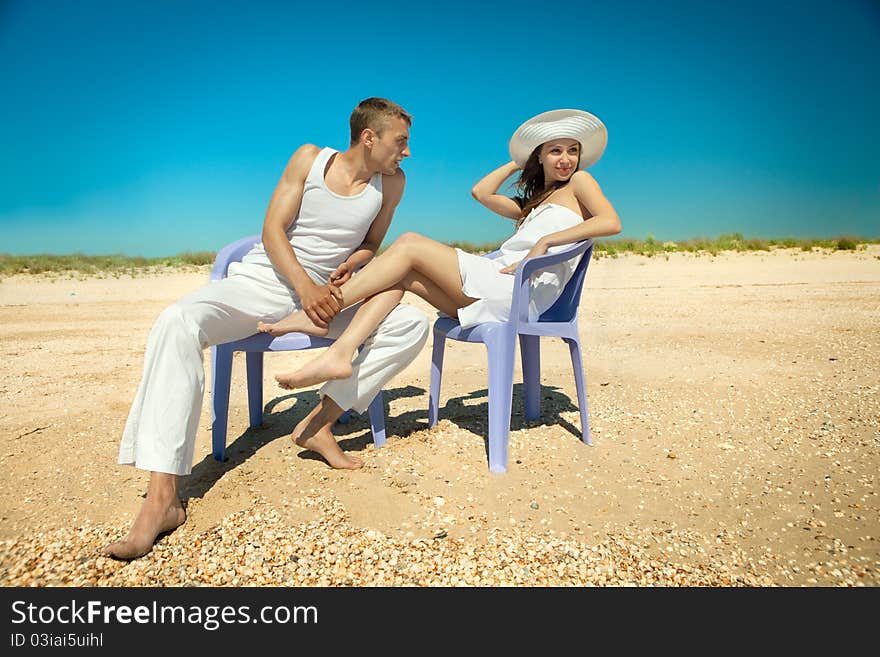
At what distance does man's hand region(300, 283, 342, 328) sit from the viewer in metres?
2.70

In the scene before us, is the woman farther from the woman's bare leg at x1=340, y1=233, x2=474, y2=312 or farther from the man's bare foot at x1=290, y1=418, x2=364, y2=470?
the man's bare foot at x1=290, y1=418, x2=364, y2=470

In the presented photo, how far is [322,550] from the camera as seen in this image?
6.69 feet

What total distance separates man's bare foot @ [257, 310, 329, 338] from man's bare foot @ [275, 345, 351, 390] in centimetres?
18

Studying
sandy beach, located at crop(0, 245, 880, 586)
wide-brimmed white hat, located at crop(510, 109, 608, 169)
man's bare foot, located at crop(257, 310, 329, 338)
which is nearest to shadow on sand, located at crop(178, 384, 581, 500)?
sandy beach, located at crop(0, 245, 880, 586)

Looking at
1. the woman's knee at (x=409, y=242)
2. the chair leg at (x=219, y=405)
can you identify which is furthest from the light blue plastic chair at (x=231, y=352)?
the woman's knee at (x=409, y=242)

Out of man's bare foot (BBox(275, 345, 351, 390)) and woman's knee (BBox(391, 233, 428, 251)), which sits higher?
woman's knee (BBox(391, 233, 428, 251))

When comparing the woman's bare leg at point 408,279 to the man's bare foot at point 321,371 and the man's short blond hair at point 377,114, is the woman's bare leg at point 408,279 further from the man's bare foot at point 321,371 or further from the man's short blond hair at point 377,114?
the man's short blond hair at point 377,114

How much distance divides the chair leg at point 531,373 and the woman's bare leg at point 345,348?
92 centimetres

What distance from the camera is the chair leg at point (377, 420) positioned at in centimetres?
298

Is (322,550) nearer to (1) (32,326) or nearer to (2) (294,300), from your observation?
(2) (294,300)

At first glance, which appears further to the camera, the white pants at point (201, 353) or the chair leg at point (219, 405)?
the chair leg at point (219, 405)

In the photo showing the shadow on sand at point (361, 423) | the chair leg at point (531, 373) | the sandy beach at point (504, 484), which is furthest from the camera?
the chair leg at point (531, 373)

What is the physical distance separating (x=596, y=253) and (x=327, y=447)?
17193 millimetres

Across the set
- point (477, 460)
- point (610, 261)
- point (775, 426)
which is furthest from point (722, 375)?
point (610, 261)
